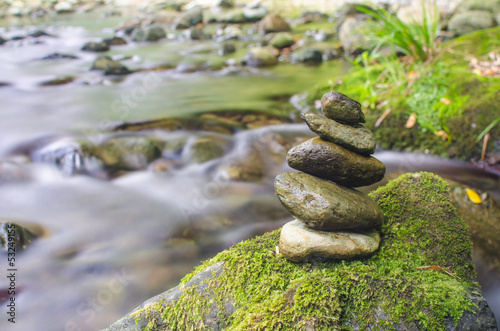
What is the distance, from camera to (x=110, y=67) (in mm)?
10367

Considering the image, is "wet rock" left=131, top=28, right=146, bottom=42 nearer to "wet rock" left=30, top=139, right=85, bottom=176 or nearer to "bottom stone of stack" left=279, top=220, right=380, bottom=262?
"wet rock" left=30, top=139, right=85, bottom=176

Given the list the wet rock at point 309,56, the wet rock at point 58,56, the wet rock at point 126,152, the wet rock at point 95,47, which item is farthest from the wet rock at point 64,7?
the wet rock at point 126,152

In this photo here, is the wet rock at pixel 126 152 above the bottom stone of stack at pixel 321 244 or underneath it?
underneath

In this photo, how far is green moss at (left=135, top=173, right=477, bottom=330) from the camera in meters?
2.21

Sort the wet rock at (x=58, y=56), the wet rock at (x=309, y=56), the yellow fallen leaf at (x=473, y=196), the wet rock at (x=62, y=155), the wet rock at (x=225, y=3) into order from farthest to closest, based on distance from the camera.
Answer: the wet rock at (x=225, y=3)
the wet rock at (x=58, y=56)
the wet rock at (x=309, y=56)
the wet rock at (x=62, y=155)
the yellow fallen leaf at (x=473, y=196)

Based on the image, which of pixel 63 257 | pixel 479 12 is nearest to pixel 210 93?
pixel 63 257

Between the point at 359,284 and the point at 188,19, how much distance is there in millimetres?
18769

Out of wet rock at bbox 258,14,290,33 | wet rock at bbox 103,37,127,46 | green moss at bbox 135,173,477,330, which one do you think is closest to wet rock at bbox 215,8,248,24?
wet rock at bbox 258,14,290,33

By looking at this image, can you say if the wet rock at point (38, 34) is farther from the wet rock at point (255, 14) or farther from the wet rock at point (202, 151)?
the wet rock at point (202, 151)

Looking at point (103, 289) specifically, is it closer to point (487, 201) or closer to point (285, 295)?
point (285, 295)

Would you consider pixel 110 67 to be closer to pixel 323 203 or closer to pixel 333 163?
pixel 333 163

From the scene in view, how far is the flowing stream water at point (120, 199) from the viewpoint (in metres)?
3.77

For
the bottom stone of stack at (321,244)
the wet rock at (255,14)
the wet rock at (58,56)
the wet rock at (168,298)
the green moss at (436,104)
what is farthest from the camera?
the wet rock at (255,14)

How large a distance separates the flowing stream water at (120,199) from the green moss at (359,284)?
1.27m
